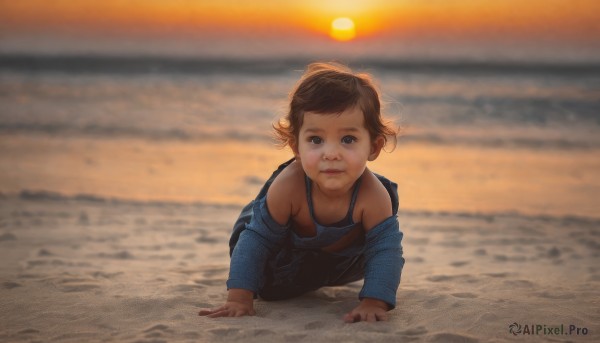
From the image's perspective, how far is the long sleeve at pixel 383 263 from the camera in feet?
9.15

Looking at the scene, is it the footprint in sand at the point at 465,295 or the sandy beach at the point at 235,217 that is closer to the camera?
the sandy beach at the point at 235,217

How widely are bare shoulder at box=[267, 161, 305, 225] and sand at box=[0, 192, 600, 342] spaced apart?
44cm

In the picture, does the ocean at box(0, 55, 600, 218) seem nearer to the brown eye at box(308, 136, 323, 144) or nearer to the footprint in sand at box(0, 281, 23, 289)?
the brown eye at box(308, 136, 323, 144)

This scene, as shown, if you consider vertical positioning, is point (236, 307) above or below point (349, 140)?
below

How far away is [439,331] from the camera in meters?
2.65

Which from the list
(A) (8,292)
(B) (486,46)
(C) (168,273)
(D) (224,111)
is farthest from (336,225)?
(B) (486,46)

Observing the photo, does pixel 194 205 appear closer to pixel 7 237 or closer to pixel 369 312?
pixel 7 237

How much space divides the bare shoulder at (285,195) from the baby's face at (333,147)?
0.50 ft

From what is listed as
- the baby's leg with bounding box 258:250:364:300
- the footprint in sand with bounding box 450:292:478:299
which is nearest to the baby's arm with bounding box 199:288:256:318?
the baby's leg with bounding box 258:250:364:300

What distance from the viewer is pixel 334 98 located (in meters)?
2.68

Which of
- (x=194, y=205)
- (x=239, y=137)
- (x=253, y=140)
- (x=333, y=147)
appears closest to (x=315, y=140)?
(x=333, y=147)

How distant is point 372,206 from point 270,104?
12.2 metres

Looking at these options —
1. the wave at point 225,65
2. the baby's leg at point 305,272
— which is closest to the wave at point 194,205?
the baby's leg at point 305,272

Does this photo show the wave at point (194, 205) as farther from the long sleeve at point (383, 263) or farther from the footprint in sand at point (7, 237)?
the long sleeve at point (383, 263)
